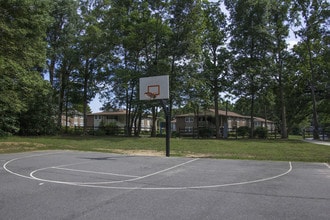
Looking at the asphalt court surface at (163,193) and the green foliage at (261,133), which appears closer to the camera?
the asphalt court surface at (163,193)

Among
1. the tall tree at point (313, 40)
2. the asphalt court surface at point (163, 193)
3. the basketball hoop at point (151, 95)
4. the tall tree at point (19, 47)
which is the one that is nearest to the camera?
the asphalt court surface at point (163, 193)

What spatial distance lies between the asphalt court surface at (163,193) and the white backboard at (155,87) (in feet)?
19.8

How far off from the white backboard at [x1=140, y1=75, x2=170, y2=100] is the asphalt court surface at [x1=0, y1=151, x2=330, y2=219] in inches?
237

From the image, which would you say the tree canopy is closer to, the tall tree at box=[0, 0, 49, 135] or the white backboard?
the tall tree at box=[0, 0, 49, 135]

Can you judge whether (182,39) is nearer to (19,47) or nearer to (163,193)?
(19,47)

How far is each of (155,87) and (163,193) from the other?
9.97m

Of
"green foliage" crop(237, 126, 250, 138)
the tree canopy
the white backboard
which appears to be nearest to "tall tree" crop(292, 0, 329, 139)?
the tree canopy

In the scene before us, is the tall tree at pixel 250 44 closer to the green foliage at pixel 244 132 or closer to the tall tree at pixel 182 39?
the green foliage at pixel 244 132

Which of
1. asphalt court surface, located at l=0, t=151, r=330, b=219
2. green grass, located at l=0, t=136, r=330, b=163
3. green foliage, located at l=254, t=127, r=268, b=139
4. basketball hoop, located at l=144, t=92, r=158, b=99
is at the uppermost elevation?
basketball hoop, located at l=144, t=92, r=158, b=99

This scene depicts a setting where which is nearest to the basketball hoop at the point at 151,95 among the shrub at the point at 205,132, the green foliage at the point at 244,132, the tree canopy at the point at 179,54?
the tree canopy at the point at 179,54

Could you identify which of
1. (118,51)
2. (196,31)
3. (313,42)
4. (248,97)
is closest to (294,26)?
(313,42)

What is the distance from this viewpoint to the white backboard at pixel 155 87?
15984mm

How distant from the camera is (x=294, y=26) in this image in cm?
3303

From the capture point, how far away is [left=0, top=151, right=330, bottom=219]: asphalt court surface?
5.40 meters
